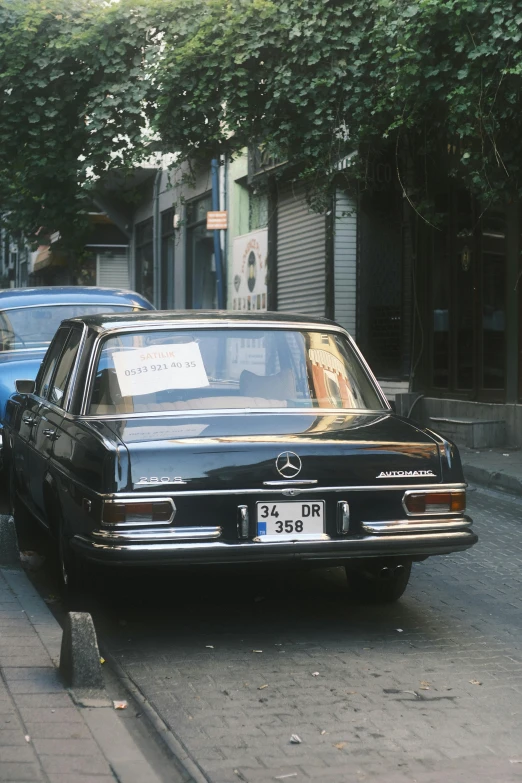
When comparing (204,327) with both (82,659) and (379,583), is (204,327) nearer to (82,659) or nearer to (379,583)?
(379,583)

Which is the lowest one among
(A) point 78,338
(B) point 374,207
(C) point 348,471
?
(C) point 348,471

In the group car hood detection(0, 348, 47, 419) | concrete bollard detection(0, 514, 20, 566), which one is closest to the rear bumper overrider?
concrete bollard detection(0, 514, 20, 566)

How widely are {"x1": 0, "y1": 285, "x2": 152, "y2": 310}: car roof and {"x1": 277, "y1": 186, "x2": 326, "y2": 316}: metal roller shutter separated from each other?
838 cm

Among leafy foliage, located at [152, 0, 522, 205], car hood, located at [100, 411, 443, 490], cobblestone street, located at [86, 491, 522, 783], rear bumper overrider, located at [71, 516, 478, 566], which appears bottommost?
cobblestone street, located at [86, 491, 522, 783]

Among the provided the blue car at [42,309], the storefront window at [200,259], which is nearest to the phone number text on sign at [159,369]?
the blue car at [42,309]

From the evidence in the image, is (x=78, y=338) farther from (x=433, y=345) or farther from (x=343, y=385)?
(x=433, y=345)

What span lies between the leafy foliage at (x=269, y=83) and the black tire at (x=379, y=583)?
6741 mm

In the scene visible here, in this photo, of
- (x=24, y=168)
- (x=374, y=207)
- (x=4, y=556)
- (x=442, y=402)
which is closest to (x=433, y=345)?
(x=442, y=402)

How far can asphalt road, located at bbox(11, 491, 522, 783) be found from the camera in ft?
13.5

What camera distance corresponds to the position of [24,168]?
1892cm

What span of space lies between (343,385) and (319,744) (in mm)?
2402

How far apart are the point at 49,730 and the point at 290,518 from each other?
5.26 feet

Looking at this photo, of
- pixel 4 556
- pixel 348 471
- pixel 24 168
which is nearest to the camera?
pixel 348 471

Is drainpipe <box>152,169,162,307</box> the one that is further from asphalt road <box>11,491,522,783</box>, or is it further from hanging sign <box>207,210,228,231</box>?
asphalt road <box>11,491,522,783</box>
